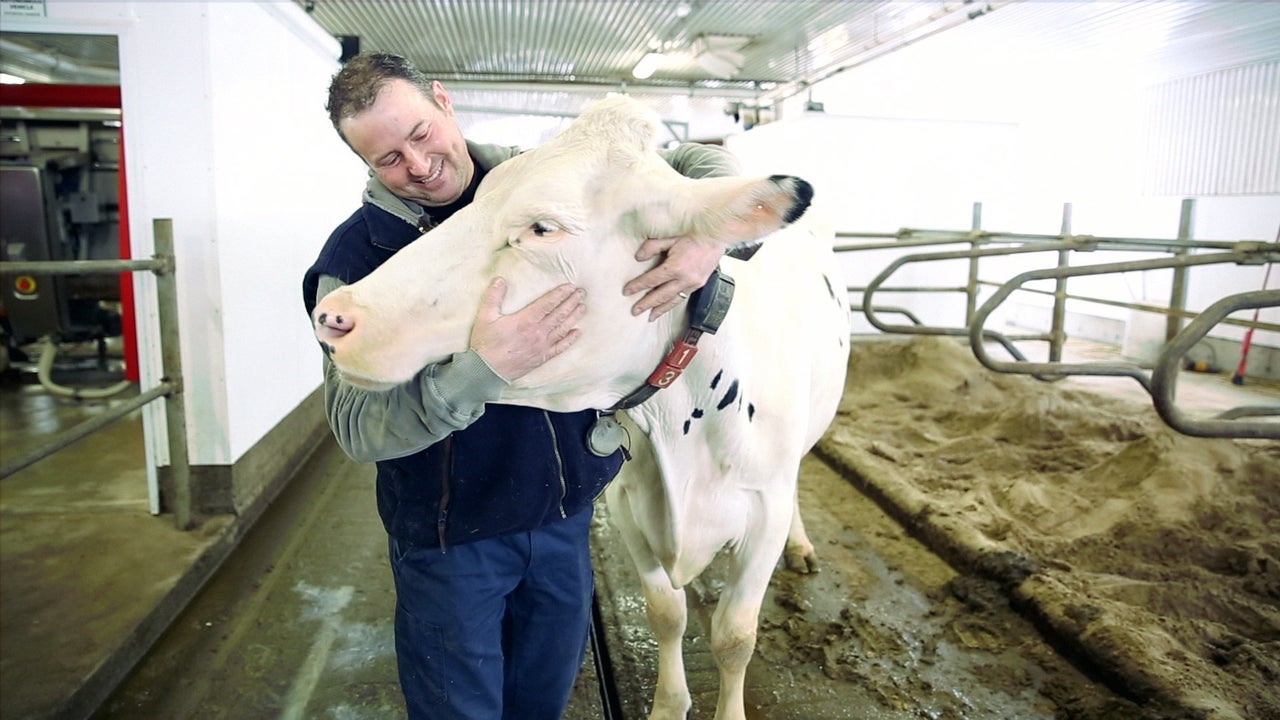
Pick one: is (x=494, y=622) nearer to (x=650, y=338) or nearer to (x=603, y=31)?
(x=650, y=338)

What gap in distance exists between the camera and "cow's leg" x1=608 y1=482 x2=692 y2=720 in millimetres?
2314

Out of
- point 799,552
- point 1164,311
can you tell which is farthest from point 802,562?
point 1164,311

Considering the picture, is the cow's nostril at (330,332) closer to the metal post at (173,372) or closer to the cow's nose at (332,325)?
the cow's nose at (332,325)

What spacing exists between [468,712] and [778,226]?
1.22 metres

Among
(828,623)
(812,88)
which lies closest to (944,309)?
(812,88)

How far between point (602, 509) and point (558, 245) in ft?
10.5

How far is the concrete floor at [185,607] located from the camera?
2.56m

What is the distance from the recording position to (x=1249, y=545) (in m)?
3.16

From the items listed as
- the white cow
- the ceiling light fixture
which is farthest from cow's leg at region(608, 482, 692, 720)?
the ceiling light fixture

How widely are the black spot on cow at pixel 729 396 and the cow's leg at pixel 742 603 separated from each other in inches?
16.1

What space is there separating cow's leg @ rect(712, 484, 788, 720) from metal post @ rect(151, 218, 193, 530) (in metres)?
2.68

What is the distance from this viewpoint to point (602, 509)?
4.35 m

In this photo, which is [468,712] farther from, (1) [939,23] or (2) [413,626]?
(1) [939,23]

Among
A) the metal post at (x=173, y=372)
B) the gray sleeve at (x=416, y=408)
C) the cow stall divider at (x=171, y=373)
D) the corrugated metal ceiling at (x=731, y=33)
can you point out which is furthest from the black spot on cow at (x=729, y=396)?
the corrugated metal ceiling at (x=731, y=33)
